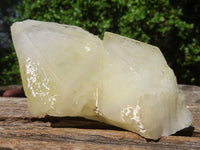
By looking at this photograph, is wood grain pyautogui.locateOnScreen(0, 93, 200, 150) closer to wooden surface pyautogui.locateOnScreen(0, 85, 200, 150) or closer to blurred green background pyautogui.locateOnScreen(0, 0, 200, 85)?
wooden surface pyautogui.locateOnScreen(0, 85, 200, 150)

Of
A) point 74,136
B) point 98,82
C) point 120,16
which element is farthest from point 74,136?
point 120,16

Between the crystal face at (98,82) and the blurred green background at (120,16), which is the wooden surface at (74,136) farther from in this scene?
the blurred green background at (120,16)

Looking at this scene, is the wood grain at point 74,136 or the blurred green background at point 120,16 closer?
the wood grain at point 74,136

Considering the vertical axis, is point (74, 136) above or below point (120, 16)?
below

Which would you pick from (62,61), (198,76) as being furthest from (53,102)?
(198,76)

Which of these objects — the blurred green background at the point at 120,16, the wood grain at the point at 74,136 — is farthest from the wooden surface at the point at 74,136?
the blurred green background at the point at 120,16

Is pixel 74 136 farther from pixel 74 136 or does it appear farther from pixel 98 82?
pixel 98 82

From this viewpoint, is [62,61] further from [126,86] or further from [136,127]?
[136,127]

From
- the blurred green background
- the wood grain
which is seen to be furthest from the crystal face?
the blurred green background
